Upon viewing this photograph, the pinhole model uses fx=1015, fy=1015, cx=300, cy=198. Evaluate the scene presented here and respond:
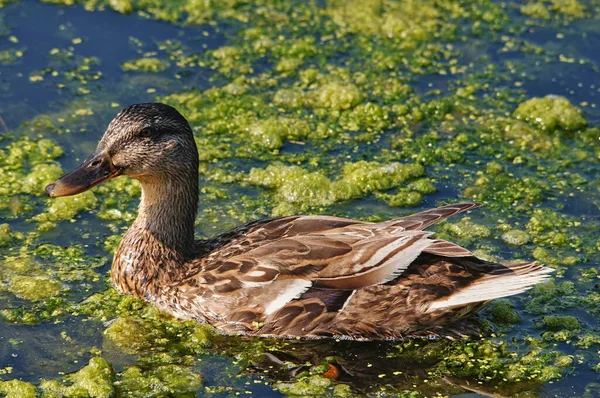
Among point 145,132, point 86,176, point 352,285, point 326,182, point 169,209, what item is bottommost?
point 352,285

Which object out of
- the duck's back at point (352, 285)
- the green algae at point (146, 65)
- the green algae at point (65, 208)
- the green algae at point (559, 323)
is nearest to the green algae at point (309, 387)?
the duck's back at point (352, 285)

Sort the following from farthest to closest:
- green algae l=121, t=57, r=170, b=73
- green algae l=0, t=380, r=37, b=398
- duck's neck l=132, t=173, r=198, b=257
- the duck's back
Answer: green algae l=121, t=57, r=170, b=73 < duck's neck l=132, t=173, r=198, b=257 < the duck's back < green algae l=0, t=380, r=37, b=398

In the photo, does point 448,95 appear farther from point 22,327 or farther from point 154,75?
point 22,327

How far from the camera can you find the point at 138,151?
690 centimetres

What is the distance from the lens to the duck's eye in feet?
22.7

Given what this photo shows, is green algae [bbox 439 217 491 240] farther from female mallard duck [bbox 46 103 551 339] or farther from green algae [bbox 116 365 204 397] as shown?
green algae [bbox 116 365 204 397]

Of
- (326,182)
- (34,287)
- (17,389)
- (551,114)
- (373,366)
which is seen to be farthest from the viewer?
(551,114)

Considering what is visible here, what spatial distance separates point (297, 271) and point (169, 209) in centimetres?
115

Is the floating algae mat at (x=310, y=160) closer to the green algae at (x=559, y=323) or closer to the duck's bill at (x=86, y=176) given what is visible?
the green algae at (x=559, y=323)

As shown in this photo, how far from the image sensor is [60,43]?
10102 mm

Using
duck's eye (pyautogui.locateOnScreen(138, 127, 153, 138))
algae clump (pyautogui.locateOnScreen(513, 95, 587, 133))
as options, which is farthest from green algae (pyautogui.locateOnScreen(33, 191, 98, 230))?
algae clump (pyautogui.locateOnScreen(513, 95, 587, 133))

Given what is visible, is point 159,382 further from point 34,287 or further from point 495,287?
point 495,287

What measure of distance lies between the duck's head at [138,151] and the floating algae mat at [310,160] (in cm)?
81

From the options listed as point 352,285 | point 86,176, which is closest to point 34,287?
point 86,176
